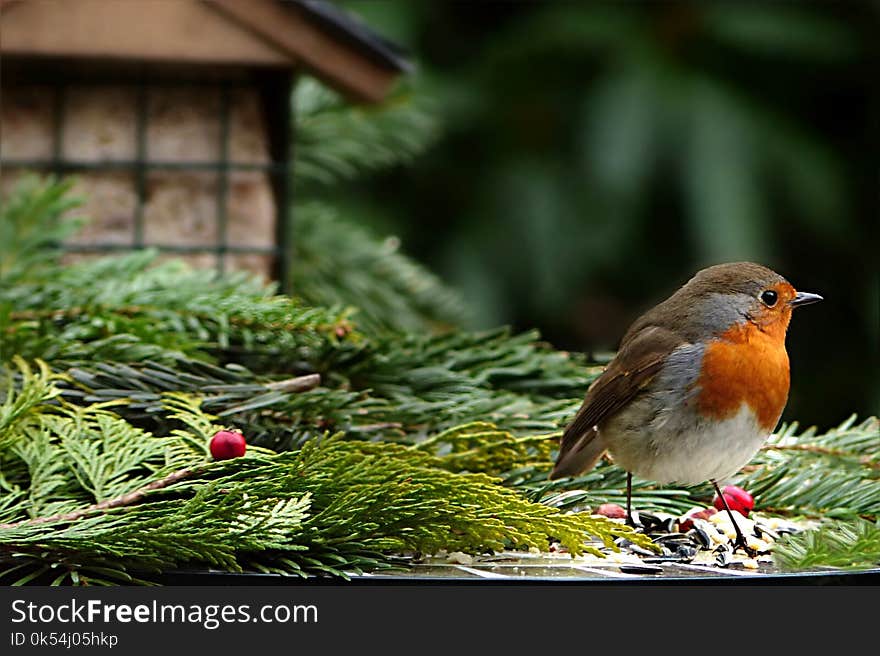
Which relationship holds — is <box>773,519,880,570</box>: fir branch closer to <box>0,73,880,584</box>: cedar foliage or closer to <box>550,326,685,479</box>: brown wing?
<box>0,73,880,584</box>: cedar foliage

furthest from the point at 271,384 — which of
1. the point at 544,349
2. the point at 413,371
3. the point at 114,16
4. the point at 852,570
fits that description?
the point at 114,16

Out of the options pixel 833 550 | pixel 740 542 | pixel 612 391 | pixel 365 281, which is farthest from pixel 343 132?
A: pixel 833 550

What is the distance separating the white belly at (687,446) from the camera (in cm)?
147

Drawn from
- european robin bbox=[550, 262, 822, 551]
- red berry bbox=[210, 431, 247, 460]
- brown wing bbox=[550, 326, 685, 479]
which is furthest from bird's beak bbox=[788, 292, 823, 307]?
red berry bbox=[210, 431, 247, 460]

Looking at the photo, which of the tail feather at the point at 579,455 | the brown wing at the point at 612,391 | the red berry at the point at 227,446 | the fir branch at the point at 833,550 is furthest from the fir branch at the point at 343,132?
the fir branch at the point at 833,550

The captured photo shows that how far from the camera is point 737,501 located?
4.92 ft

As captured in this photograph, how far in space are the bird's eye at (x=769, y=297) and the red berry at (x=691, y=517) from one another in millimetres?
263

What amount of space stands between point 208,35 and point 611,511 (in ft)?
3.58

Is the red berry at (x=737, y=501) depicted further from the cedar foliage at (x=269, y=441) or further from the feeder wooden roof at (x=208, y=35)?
the feeder wooden roof at (x=208, y=35)

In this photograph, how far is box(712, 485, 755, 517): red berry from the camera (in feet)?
4.89

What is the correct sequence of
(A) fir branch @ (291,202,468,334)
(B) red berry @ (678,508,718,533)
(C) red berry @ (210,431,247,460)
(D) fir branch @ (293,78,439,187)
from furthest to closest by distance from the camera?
1. (D) fir branch @ (293,78,439,187)
2. (A) fir branch @ (291,202,468,334)
3. (B) red berry @ (678,508,718,533)
4. (C) red berry @ (210,431,247,460)

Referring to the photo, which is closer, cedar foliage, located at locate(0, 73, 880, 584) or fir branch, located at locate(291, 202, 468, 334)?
cedar foliage, located at locate(0, 73, 880, 584)

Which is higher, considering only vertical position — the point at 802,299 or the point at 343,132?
the point at 343,132

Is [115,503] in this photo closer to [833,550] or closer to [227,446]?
[227,446]
